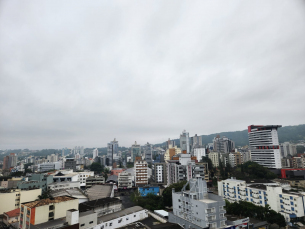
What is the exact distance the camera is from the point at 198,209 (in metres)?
20.6

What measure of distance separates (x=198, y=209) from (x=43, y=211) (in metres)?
16.1

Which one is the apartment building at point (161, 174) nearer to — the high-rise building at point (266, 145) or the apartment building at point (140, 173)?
the apartment building at point (140, 173)

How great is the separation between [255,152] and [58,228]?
66.6 m

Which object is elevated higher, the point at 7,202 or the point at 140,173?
the point at 140,173

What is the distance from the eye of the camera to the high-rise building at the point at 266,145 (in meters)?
59.0

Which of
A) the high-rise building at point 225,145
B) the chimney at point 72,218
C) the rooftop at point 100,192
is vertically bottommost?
the rooftop at point 100,192

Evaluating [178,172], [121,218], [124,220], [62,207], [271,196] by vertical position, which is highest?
[62,207]

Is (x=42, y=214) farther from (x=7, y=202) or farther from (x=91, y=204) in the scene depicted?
(x=7, y=202)

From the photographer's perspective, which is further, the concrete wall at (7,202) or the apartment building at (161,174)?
the apartment building at (161,174)

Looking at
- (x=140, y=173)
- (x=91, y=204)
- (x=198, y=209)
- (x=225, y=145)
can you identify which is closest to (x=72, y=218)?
(x=91, y=204)

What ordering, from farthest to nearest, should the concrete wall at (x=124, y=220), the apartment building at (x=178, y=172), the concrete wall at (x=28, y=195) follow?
1. the apartment building at (x=178, y=172)
2. the concrete wall at (x=28, y=195)
3. the concrete wall at (x=124, y=220)

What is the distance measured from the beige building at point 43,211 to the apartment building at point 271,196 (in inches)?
1092

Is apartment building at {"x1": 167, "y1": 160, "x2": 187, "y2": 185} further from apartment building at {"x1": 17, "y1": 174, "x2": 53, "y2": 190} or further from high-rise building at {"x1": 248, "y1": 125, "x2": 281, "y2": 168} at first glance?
high-rise building at {"x1": 248, "y1": 125, "x2": 281, "y2": 168}

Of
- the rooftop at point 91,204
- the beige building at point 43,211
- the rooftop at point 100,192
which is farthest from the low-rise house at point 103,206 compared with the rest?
the rooftop at point 100,192
